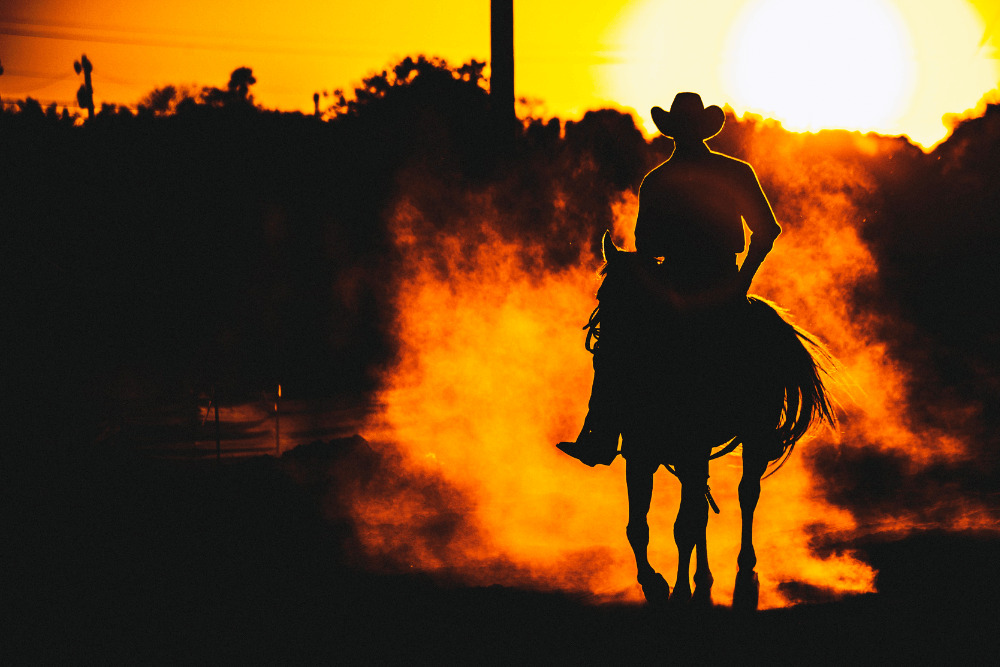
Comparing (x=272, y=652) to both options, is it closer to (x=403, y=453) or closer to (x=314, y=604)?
(x=314, y=604)

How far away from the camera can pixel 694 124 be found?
475 cm

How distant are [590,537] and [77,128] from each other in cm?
1079

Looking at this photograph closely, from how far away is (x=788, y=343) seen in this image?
496 cm

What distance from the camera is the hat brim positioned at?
4746 millimetres

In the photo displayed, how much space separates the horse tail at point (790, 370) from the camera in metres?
4.86

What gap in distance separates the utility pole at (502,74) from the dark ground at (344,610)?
4.32 metres

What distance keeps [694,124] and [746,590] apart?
8.64 ft

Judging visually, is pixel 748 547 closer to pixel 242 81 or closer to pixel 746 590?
pixel 746 590

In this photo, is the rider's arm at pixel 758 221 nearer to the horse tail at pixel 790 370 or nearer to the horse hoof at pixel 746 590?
the horse tail at pixel 790 370

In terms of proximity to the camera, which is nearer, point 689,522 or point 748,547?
point 689,522

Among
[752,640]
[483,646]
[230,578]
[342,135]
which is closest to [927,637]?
[752,640]

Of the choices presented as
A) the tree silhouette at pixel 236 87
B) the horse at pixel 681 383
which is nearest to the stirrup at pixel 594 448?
the horse at pixel 681 383

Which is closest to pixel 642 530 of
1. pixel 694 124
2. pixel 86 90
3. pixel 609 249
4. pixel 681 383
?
pixel 681 383

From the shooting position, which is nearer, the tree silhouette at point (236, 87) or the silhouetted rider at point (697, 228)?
the silhouetted rider at point (697, 228)
